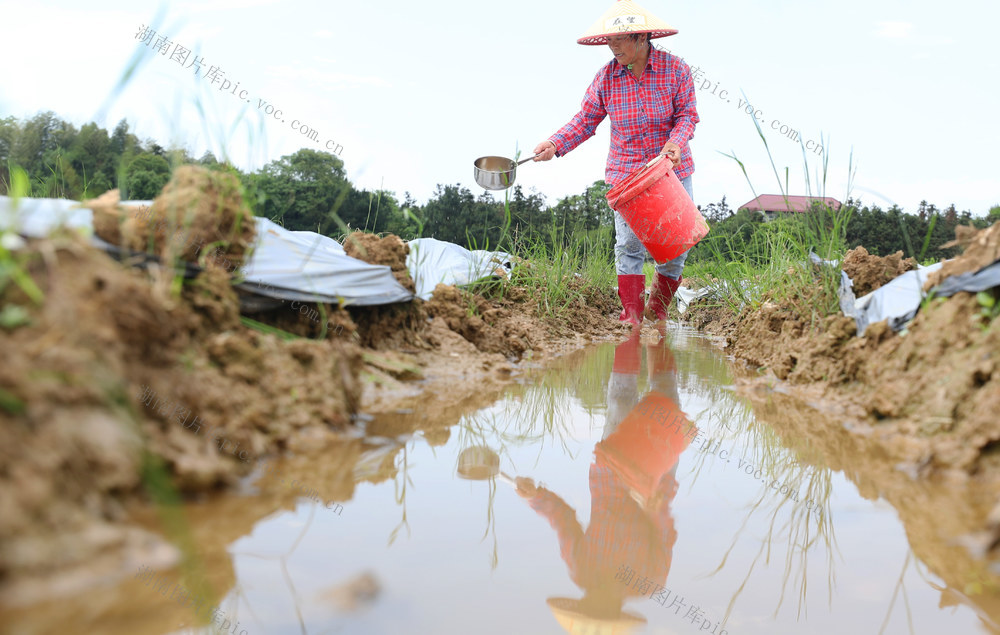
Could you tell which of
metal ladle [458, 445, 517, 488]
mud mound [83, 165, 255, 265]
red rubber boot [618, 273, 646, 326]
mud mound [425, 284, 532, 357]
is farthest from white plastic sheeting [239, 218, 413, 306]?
red rubber boot [618, 273, 646, 326]

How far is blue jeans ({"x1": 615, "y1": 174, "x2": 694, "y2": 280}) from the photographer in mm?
5137

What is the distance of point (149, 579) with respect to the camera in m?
1.06

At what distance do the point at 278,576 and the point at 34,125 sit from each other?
16.1 ft

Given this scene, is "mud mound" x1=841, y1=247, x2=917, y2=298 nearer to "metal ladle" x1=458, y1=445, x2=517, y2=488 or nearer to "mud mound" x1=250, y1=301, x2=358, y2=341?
"metal ladle" x1=458, y1=445, x2=517, y2=488

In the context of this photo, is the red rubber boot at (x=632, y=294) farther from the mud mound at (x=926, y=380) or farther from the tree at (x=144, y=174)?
the tree at (x=144, y=174)

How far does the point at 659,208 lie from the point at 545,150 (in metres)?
0.93

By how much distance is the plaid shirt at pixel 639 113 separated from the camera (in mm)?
4750

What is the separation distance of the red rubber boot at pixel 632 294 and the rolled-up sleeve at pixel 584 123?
1.08 meters

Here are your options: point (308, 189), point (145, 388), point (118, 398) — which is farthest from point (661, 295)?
point (308, 189)

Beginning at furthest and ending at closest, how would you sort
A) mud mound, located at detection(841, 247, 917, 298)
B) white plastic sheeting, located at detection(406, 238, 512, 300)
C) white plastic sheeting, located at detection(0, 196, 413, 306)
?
1. white plastic sheeting, located at detection(406, 238, 512, 300)
2. mud mound, located at detection(841, 247, 917, 298)
3. white plastic sheeting, located at detection(0, 196, 413, 306)

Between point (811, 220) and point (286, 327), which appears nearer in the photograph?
point (286, 327)

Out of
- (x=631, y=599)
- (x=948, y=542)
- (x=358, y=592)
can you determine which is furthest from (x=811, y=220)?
(x=358, y=592)

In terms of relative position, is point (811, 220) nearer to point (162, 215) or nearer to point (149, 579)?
point (162, 215)

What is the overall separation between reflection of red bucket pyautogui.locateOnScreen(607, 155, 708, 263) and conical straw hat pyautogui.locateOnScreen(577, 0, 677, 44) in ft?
3.09
